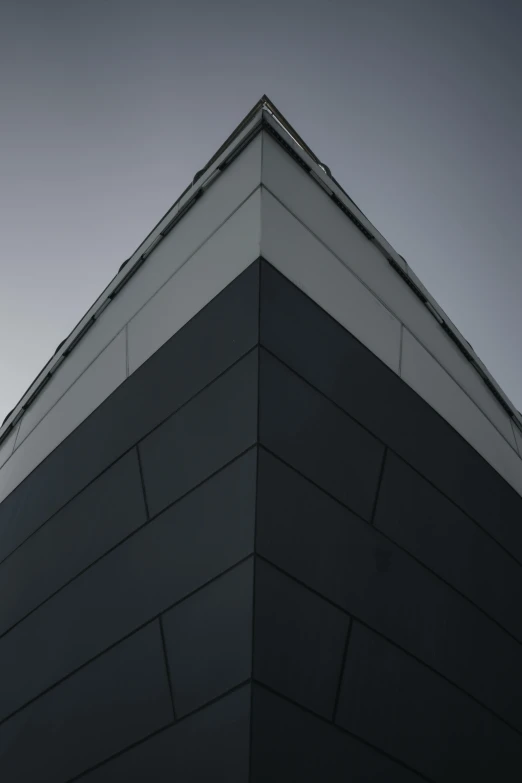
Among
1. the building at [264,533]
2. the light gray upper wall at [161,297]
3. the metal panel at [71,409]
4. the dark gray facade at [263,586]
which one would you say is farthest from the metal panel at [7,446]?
the dark gray facade at [263,586]

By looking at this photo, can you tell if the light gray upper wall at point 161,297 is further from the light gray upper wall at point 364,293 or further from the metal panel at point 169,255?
the light gray upper wall at point 364,293

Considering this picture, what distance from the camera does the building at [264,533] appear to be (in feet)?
13.8

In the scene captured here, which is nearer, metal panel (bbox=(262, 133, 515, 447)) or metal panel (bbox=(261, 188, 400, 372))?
metal panel (bbox=(261, 188, 400, 372))

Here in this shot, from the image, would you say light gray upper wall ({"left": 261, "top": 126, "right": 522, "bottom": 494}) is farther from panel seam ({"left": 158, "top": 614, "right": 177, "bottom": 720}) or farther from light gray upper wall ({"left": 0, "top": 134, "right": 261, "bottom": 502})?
panel seam ({"left": 158, "top": 614, "right": 177, "bottom": 720})

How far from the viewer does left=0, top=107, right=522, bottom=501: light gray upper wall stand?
5910 millimetres

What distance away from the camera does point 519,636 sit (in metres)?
6.71

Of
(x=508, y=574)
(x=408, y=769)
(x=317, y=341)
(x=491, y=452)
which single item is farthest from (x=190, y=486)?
(x=491, y=452)

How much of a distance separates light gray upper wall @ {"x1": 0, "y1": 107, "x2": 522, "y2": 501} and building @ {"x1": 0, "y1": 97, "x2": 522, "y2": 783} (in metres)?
0.04

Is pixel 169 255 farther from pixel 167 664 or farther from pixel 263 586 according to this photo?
pixel 167 664

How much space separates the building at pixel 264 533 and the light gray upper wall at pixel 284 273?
0.04 metres

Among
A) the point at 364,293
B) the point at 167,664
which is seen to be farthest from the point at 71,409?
the point at 167,664

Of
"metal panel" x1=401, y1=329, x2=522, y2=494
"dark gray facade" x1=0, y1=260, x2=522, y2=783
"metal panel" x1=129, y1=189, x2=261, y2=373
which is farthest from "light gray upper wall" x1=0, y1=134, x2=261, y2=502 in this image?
"metal panel" x1=401, y1=329, x2=522, y2=494

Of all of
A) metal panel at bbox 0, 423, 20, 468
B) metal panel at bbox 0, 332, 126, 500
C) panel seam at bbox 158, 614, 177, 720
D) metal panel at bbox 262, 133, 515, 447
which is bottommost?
panel seam at bbox 158, 614, 177, 720

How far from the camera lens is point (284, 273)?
5547mm
